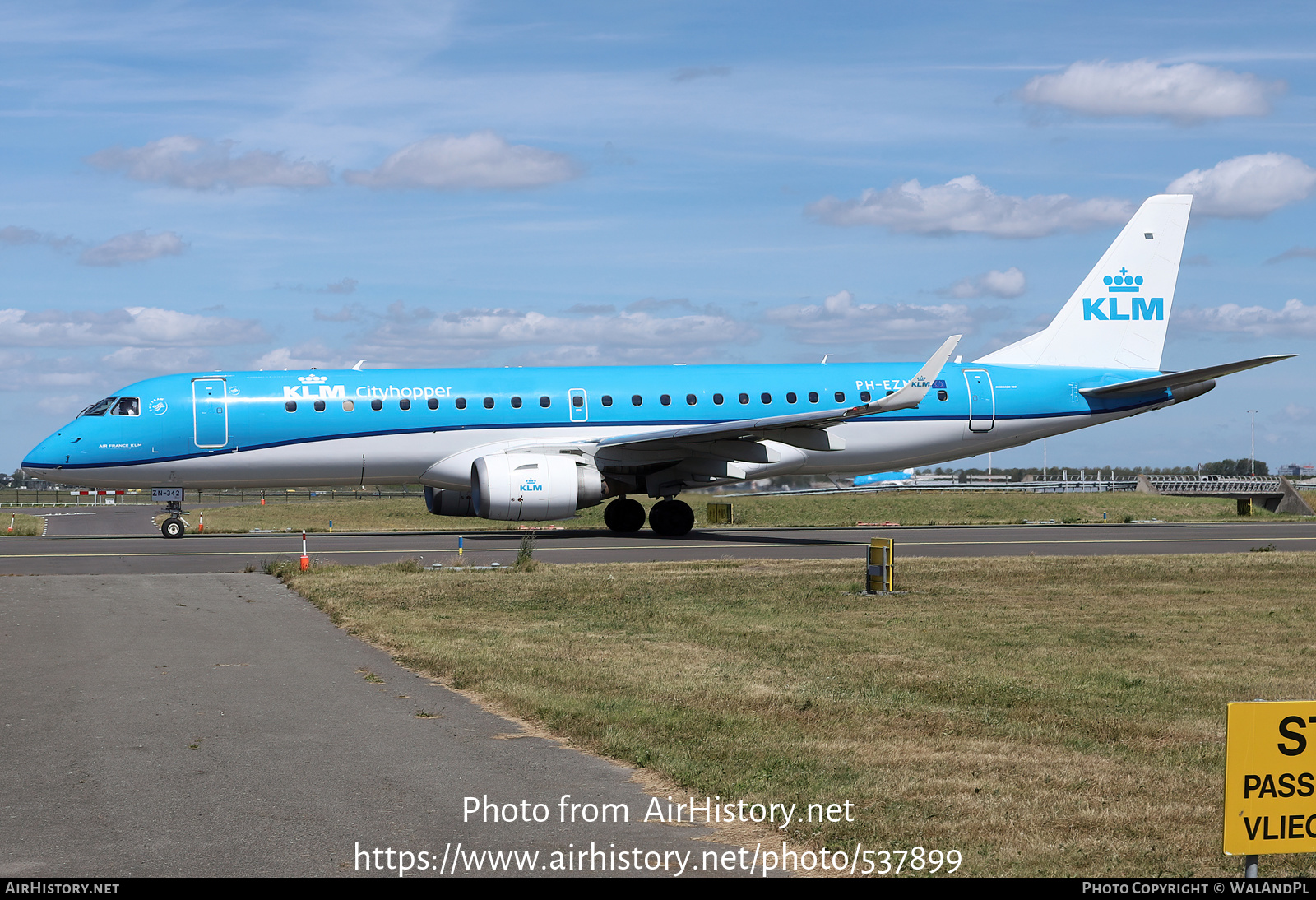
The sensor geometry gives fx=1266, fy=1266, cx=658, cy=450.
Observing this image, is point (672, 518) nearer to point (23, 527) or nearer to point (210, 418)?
point (210, 418)

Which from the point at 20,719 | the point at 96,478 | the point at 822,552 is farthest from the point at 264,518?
the point at 20,719

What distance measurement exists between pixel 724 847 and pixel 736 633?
7.95m

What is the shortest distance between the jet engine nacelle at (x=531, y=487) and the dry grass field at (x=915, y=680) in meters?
6.00

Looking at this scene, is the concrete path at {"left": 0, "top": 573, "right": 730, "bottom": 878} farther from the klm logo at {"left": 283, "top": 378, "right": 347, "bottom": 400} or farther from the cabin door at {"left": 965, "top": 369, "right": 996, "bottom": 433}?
the cabin door at {"left": 965, "top": 369, "right": 996, "bottom": 433}

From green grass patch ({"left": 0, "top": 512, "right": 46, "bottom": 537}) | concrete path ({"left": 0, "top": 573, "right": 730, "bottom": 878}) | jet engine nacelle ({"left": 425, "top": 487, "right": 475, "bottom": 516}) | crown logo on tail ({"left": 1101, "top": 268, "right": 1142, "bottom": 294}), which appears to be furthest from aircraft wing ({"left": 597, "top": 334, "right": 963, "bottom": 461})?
green grass patch ({"left": 0, "top": 512, "right": 46, "bottom": 537})

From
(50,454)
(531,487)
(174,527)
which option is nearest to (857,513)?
(531,487)

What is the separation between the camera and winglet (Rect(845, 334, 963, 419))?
26328 mm

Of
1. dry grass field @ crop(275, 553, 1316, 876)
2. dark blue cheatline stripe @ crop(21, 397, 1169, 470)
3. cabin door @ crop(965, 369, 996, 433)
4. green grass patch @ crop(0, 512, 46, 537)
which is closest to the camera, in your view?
dry grass field @ crop(275, 553, 1316, 876)

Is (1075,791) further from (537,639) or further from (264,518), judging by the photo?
(264,518)

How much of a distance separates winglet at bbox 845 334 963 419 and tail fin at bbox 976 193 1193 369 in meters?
8.69

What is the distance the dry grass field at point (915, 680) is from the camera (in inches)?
269

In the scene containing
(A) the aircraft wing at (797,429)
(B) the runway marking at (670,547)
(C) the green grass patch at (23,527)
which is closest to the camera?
(B) the runway marking at (670,547)

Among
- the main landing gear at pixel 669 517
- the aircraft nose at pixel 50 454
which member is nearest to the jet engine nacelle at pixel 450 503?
the main landing gear at pixel 669 517

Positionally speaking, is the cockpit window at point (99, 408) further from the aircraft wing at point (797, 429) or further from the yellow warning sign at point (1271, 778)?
the yellow warning sign at point (1271, 778)
